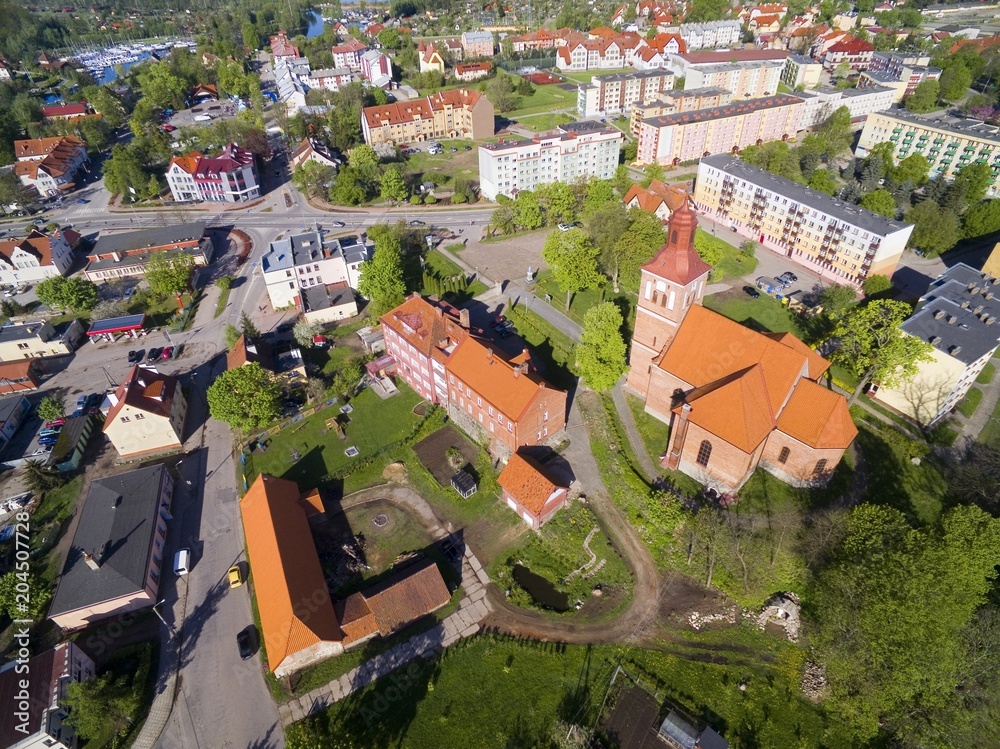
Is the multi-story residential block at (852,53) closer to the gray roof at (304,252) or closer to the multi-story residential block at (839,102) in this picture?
the multi-story residential block at (839,102)

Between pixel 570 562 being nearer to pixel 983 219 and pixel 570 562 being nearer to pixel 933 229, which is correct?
pixel 933 229

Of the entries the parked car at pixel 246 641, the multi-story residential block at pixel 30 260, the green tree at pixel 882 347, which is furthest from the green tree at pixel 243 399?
the green tree at pixel 882 347

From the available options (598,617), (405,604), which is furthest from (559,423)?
(405,604)

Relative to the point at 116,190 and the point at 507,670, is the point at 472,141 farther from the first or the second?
the point at 507,670

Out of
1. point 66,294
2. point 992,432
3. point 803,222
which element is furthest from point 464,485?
point 803,222

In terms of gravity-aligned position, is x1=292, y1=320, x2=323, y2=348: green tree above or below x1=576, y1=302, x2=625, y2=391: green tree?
below

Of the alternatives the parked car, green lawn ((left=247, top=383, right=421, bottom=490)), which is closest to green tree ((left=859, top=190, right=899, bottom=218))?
green lawn ((left=247, top=383, right=421, bottom=490))

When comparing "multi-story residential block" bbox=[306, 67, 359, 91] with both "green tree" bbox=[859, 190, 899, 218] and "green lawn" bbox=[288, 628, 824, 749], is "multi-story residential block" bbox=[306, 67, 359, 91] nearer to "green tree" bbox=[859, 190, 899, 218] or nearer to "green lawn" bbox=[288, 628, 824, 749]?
"green tree" bbox=[859, 190, 899, 218]
